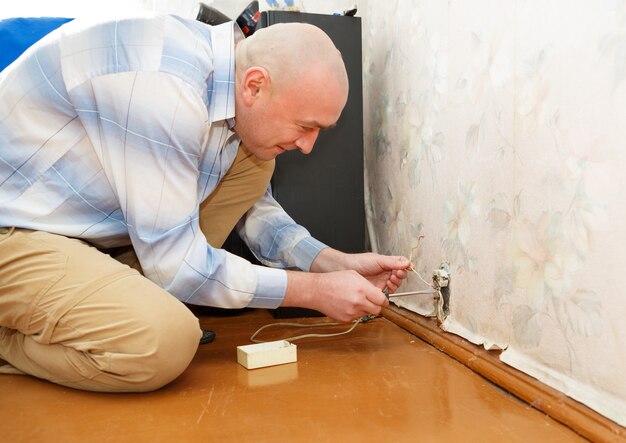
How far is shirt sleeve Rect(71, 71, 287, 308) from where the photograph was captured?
1.01m

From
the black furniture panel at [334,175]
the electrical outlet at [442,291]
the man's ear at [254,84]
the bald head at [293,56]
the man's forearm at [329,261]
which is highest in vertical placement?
the bald head at [293,56]

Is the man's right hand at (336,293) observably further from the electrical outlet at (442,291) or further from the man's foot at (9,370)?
the man's foot at (9,370)

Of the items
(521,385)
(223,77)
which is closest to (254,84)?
(223,77)

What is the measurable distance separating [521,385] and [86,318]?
0.76 m

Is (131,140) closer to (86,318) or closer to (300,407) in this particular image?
(86,318)

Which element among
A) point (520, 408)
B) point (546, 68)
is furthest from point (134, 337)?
point (546, 68)

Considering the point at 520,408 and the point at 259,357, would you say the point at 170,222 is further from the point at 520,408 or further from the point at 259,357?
the point at 520,408

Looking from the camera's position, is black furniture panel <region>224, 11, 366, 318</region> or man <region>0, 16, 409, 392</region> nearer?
man <region>0, 16, 409, 392</region>

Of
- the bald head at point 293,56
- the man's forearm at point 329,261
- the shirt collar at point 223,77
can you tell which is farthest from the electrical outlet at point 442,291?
the shirt collar at point 223,77

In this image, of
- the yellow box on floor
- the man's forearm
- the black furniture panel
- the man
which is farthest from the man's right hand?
the black furniture panel

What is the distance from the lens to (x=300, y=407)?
99 cm

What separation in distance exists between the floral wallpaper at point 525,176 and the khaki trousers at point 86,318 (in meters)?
0.59

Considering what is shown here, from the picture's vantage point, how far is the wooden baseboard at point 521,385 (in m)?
0.84

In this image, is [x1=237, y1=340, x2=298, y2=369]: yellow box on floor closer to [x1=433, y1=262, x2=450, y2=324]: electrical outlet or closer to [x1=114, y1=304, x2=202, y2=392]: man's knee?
[x1=114, y1=304, x2=202, y2=392]: man's knee
